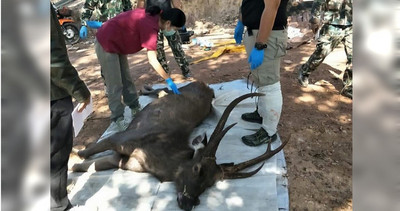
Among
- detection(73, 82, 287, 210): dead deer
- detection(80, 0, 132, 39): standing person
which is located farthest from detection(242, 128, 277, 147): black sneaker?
detection(80, 0, 132, 39): standing person

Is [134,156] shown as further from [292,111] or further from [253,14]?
[292,111]

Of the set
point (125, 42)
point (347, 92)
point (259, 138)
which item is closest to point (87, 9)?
point (125, 42)

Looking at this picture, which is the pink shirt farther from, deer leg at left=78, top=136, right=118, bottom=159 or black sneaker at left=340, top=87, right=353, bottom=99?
black sneaker at left=340, top=87, right=353, bottom=99

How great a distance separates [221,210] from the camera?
2.82 m

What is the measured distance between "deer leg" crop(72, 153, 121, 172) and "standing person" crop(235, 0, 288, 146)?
1.50 metres

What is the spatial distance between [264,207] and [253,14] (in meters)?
1.68

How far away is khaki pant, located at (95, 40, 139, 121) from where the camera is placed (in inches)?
153

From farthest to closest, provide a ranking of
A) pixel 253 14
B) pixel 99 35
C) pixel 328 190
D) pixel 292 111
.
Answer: pixel 292 111
pixel 99 35
pixel 253 14
pixel 328 190

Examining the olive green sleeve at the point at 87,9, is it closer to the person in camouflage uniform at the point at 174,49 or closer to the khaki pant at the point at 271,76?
the person in camouflage uniform at the point at 174,49

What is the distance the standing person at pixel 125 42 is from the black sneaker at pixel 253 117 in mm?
885

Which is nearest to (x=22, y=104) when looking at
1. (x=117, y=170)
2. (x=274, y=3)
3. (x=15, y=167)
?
(x=15, y=167)

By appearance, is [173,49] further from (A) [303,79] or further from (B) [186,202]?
(B) [186,202]

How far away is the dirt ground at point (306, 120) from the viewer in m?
3.05

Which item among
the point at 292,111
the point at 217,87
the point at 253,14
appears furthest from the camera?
the point at 217,87
